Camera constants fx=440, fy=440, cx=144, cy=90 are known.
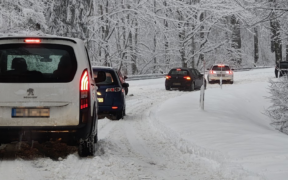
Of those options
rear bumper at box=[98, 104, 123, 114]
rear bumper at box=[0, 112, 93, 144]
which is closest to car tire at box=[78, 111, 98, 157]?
rear bumper at box=[0, 112, 93, 144]

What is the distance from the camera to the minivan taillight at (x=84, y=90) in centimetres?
674

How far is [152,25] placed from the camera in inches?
1192

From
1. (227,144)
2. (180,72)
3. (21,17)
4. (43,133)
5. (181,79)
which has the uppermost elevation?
(21,17)

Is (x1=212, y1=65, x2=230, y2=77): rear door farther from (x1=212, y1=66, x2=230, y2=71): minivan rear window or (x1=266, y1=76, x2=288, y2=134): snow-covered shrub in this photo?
(x1=266, y1=76, x2=288, y2=134): snow-covered shrub

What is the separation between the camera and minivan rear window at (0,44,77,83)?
6656mm

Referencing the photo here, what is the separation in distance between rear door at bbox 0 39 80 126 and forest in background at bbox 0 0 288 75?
7282mm

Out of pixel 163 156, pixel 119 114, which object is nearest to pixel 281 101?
pixel 119 114

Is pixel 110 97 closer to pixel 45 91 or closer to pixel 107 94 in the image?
pixel 107 94

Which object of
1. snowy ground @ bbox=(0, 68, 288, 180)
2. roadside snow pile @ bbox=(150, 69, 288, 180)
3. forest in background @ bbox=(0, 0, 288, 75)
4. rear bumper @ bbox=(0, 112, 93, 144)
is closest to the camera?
snowy ground @ bbox=(0, 68, 288, 180)

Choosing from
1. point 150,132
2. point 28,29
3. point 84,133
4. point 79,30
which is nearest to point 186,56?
point 79,30

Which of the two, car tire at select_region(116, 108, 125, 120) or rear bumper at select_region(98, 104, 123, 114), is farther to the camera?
car tire at select_region(116, 108, 125, 120)

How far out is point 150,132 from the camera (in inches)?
427

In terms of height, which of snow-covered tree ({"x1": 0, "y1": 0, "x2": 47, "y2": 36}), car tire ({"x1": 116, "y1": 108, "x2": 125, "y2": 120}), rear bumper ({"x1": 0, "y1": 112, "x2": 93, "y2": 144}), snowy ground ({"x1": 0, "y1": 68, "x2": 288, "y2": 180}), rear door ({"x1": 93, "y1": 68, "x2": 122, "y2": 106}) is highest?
snow-covered tree ({"x1": 0, "y1": 0, "x2": 47, "y2": 36})

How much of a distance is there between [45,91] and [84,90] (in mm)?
596
